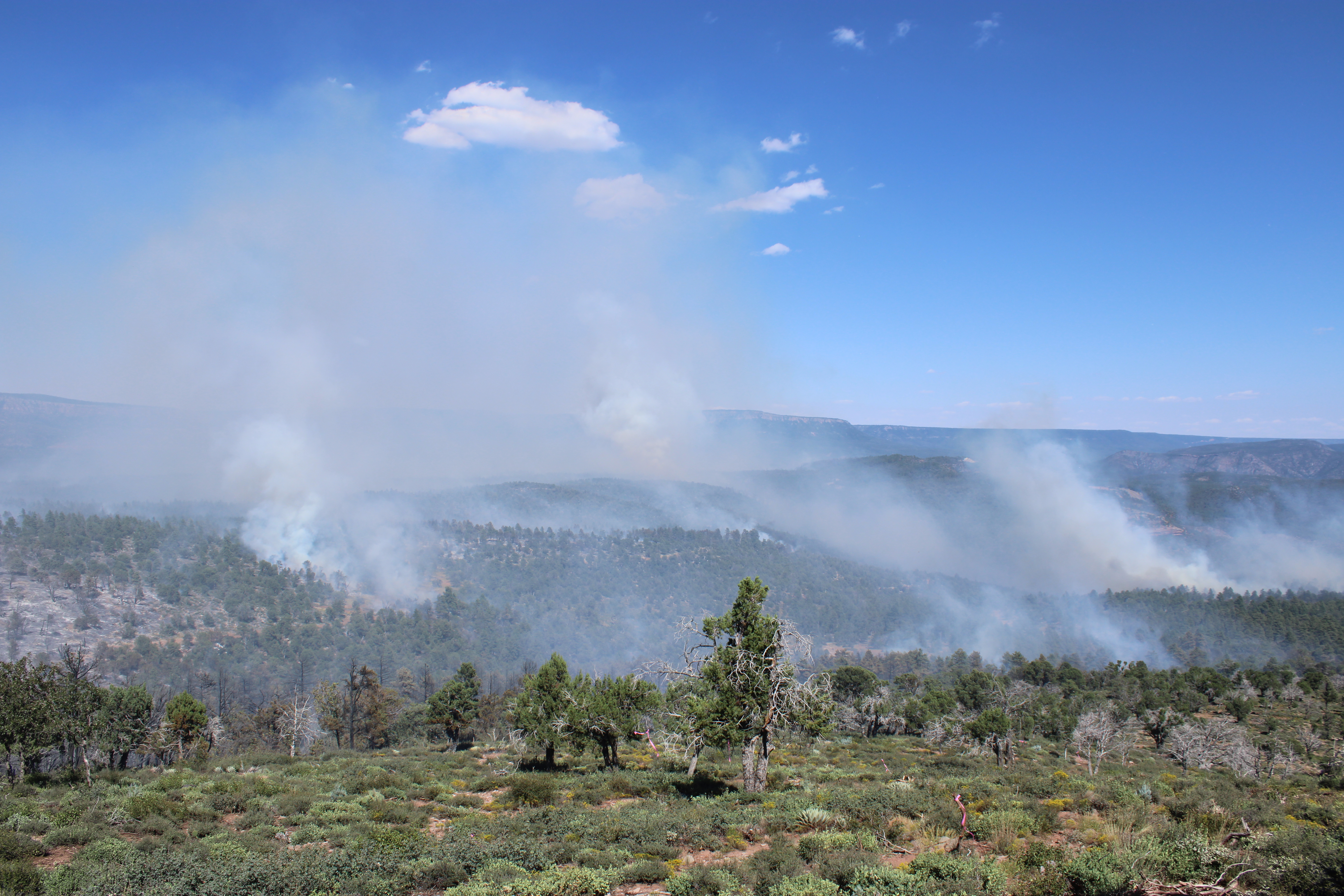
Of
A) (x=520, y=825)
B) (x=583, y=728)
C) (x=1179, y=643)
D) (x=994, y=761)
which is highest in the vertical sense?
(x=520, y=825)

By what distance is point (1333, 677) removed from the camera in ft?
362

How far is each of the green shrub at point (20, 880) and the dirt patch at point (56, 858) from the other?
1.15m

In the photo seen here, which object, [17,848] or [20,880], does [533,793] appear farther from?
[20,880]

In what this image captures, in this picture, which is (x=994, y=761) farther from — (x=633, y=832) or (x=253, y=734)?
(x=253, y=734)

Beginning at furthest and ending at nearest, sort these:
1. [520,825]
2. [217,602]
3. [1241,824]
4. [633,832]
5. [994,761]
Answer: [217,602] < [994,761] < [520,825] < [633,832] < [1241,824]

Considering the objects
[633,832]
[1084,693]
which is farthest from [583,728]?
[1084,693]

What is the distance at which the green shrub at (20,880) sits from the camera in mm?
12227

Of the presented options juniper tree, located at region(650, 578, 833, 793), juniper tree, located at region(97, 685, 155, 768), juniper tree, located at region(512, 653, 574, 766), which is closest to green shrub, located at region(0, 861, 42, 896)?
juniper tree, located at region(650, 578, 833, 793)

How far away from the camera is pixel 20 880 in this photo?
500 inches

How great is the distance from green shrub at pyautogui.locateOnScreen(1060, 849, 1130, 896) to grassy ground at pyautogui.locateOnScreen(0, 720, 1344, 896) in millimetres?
41

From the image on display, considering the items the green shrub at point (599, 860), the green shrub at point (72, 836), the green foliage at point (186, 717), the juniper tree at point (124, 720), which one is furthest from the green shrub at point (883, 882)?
the green foliage at point (186, 717)

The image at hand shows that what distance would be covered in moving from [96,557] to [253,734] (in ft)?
504

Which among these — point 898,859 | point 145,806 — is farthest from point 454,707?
point 898,859

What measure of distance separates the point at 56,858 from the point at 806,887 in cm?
1913
